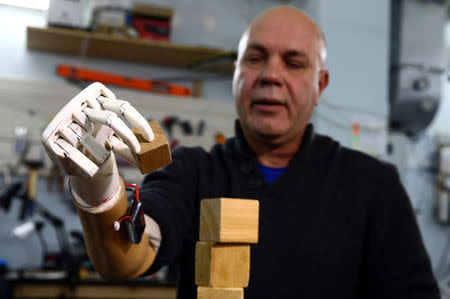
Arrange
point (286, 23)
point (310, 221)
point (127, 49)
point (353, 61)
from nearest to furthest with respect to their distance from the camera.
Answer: point (310, 221), point (286, 23), point (353, 61), point (127, 49)

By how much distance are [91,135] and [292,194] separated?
481 millimetres

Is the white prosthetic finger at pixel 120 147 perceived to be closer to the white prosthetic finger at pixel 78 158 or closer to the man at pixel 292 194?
the white prosthetic finger at pixel 78 158

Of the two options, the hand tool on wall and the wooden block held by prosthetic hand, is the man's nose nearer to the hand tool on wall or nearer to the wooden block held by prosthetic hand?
the wooden block held by prosthetic hand

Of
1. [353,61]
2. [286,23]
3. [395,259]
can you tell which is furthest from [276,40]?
[353,61]

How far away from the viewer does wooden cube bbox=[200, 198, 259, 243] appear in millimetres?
538

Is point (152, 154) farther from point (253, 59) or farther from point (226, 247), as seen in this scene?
point (253, 59)

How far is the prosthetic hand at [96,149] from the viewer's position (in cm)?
52

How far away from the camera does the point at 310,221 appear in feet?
2.94

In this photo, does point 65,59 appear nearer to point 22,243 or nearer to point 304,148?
point 22,243

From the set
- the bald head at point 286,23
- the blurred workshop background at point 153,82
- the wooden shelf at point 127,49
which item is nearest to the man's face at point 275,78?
the bald head at point 286,23

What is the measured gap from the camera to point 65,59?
111 inches

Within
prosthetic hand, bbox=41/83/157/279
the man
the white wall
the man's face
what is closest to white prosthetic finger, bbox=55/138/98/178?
prosthetic hand, bbox=41/83/157/279

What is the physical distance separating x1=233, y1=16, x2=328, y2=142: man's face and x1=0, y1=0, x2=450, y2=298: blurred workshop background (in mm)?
1419

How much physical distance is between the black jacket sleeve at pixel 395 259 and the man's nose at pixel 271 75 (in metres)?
0.33
